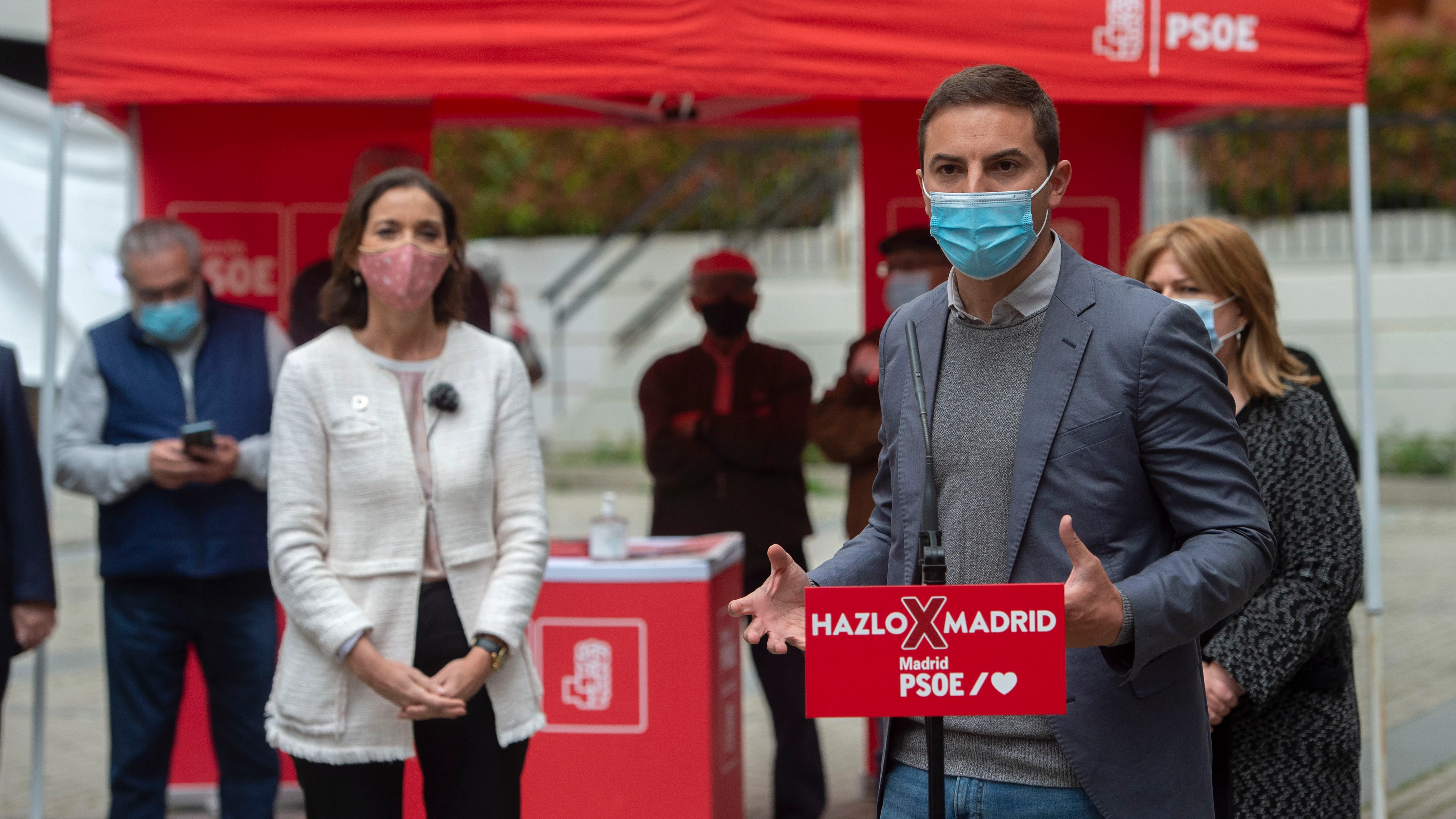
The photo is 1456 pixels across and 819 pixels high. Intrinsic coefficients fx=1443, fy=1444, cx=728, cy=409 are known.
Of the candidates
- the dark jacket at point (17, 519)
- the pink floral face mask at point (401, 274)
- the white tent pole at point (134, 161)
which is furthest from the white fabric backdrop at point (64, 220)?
the pink floral face mask at point (401, 274)

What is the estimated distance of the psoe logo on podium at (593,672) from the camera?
14.1ft

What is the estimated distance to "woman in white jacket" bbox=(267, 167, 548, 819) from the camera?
3014 millimetres

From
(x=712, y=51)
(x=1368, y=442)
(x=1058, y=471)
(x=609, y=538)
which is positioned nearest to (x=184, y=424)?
(x=609, y=538)

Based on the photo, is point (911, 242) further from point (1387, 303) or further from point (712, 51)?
point (1387, 303)

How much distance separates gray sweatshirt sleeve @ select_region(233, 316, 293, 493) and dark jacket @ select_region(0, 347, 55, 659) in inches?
22.6

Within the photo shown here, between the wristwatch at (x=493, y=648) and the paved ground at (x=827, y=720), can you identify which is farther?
the paved ground at (x=827, y=720)

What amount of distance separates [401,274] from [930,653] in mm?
1849

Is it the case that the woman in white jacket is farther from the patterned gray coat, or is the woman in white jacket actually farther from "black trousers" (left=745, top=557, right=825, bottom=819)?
"black trousers" (left=745, top=557, right=825, bottom=819)

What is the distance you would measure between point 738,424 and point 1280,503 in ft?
7.98

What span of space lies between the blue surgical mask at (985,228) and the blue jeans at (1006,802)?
729mm

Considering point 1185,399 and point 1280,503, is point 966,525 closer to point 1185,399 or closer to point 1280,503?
point 1185,399

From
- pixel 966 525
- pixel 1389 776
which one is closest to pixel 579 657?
pixel 966 525

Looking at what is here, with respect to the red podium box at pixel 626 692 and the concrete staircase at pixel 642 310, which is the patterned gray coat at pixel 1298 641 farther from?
the concrete staircase at pixel 642 310

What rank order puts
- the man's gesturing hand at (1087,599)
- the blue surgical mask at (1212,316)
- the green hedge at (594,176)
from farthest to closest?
1. the green hedge at (594,176)
2. the blue surgical mask at (1212,316)
3. the man's gesturing hand at (1087,599)
